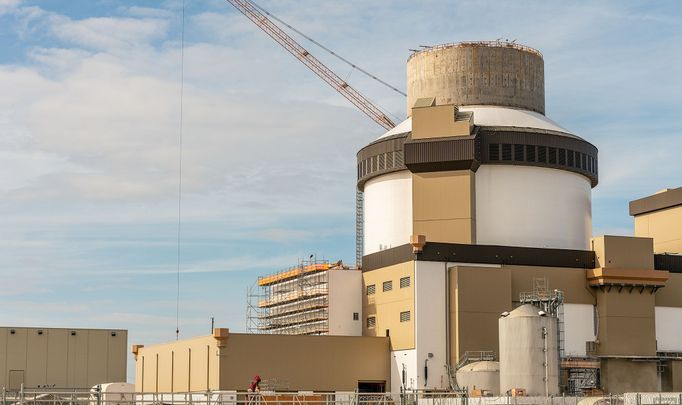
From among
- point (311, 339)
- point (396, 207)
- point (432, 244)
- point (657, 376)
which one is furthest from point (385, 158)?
point (657, 376)

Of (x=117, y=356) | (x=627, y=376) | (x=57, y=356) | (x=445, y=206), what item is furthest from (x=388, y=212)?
(x=57, y=356)

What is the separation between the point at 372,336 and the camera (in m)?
94.5

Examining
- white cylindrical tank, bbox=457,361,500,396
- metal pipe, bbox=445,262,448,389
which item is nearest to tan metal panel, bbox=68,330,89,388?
metal pipe, bbox=445,262,448,389

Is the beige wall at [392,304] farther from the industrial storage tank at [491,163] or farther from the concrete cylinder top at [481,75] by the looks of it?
the concrete cylinder top at [481,75]

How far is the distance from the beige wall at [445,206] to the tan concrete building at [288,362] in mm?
10161

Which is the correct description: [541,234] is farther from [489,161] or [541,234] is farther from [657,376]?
[657,376]

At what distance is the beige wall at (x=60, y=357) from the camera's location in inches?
5103

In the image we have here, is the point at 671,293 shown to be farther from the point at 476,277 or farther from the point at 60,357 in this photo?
the point at 60,357

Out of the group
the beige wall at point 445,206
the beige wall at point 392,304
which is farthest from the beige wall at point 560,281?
the beige wall at point 392,304

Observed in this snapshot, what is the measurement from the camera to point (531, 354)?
8056cm

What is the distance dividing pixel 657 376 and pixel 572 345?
799 cm

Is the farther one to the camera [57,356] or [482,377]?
[57,356]

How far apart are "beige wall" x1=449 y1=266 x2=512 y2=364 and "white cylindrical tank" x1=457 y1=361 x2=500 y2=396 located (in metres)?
2.89

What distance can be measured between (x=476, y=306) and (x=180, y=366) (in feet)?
87.9
